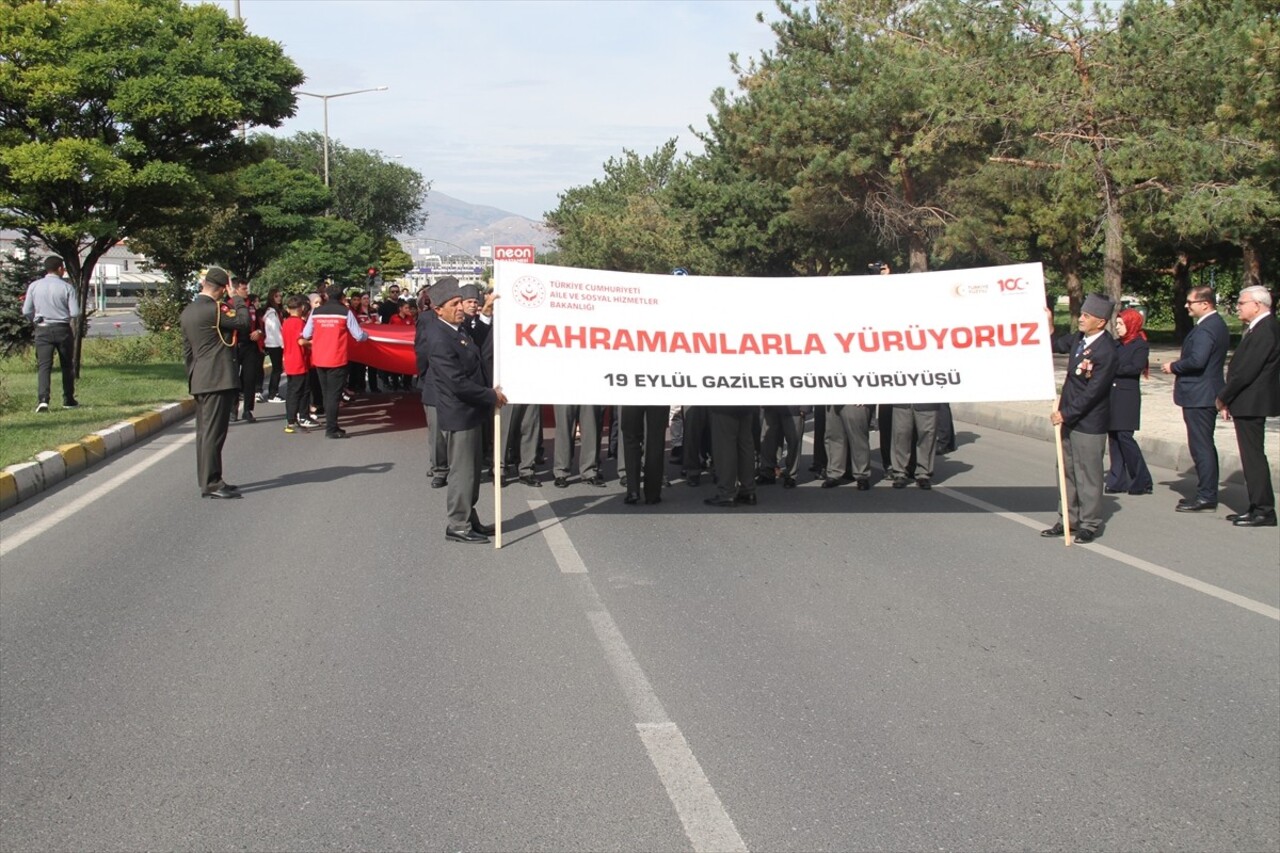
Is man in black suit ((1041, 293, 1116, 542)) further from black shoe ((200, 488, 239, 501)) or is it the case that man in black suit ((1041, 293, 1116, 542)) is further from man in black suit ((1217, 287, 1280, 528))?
black shoe ((200, 488, 239, 501))

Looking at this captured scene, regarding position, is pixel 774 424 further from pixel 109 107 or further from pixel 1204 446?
pixel 109 107

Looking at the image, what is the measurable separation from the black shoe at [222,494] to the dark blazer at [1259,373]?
8073mm

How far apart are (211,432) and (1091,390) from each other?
271 inches

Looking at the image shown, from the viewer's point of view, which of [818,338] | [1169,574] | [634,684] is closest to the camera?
[634,684]

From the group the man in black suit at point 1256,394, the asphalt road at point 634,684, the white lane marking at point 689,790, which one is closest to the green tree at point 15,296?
the asphalt road at point 634,684

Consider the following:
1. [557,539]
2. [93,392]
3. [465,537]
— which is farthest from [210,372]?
[93,392]

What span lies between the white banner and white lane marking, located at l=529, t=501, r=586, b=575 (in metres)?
1.00

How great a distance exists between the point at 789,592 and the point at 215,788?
369 cm

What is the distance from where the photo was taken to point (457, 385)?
27.1 ft

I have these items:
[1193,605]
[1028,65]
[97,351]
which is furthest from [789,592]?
[97,351]

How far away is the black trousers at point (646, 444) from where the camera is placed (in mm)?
10016

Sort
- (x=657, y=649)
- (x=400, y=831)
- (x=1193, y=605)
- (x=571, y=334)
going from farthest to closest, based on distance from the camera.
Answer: (x=571, y=334), (x=1193, y=605), (x=657, y=649), (x=400, y=831)

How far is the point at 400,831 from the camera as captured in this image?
3912 millimetres

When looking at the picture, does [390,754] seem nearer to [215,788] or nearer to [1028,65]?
[215,788]
